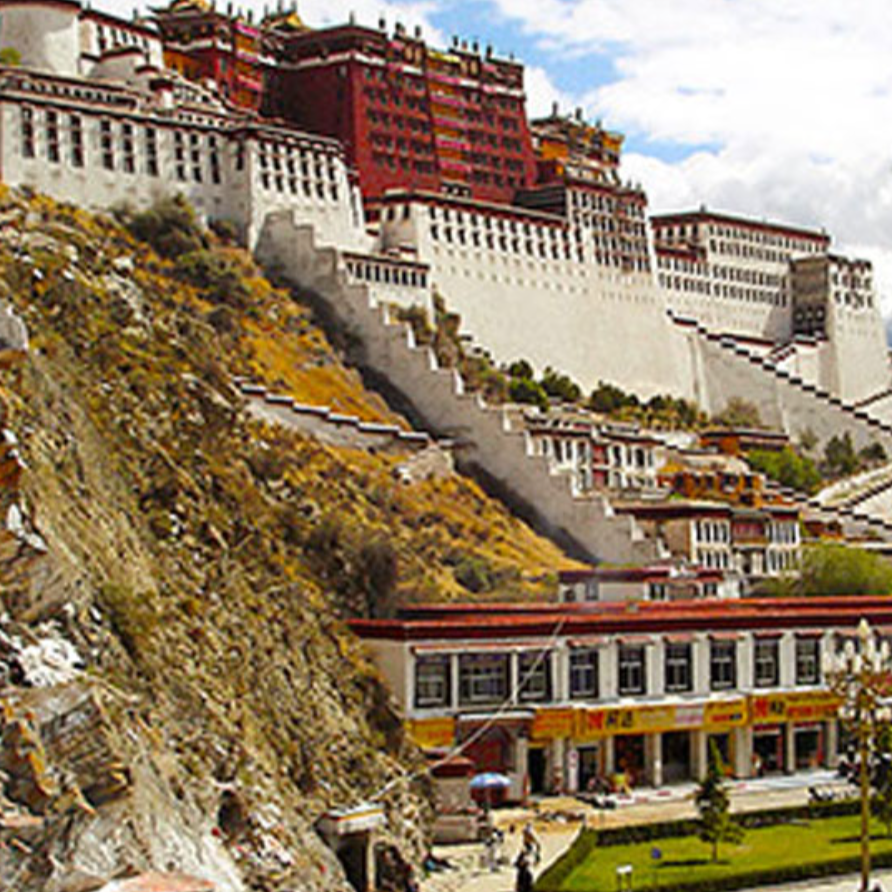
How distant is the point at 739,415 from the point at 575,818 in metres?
67.6

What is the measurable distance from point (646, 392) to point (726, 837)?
68.3m

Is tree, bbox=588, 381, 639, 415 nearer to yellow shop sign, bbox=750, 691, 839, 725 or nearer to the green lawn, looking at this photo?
yellow shop sign, bbox=750, 691, 839, 725

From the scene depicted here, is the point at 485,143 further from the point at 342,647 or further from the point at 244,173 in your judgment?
the point at 342,647

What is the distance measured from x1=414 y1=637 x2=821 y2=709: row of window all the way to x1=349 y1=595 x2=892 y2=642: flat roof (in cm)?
45

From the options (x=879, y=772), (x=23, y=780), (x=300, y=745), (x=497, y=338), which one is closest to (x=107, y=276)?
(x=300, y=745)

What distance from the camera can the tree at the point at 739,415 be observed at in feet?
349

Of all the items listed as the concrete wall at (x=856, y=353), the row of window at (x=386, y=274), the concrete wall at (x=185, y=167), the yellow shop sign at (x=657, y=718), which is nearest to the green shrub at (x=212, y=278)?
the concrete wall at (x=185, y=167)

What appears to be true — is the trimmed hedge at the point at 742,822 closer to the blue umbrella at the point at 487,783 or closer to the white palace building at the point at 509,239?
the blue umbrella at the point at 487,783

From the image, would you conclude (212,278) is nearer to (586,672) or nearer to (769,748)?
(769,748)

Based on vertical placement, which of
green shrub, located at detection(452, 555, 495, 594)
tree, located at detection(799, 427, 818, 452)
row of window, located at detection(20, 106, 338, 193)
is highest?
row of window, located at detection(20, 106, 338, 193)

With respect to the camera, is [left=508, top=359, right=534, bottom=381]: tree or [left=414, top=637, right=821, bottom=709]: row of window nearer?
[left=414, top=637, right=821, bottom=709]: row of window

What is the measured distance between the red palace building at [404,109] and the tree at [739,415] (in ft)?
52.9

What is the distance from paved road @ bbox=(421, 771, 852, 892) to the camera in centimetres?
3516

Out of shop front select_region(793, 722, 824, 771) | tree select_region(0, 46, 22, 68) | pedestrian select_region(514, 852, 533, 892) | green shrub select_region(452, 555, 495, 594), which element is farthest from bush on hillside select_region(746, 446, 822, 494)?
pedestrian select_region(514, 852, 533, 892)
